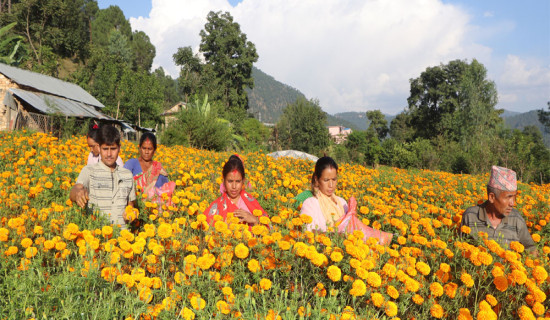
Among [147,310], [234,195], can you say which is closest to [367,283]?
[147,310]

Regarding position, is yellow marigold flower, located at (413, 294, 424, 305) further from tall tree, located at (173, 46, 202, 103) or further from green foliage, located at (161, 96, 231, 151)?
tall tree, located at (173, 46, 202, 103)

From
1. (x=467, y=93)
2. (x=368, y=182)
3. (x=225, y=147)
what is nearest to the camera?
(x=368, y=182)

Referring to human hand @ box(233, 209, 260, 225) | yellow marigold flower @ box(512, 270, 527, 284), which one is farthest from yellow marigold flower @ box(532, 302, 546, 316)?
human hand @ box(233, 209, 260, 225)

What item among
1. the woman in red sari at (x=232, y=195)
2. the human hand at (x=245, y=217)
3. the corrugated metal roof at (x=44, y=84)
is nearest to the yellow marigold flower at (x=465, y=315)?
the human hand at (x=245, y=217)

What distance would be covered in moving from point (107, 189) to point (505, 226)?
3832mm

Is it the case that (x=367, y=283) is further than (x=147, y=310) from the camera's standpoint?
Yes

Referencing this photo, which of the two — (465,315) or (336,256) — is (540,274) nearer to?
(465,315)

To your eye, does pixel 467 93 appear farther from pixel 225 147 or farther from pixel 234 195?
pixel 234 195

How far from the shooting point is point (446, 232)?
2.59 meters

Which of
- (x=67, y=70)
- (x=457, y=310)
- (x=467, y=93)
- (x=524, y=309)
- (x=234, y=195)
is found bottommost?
(x=457, y=310)

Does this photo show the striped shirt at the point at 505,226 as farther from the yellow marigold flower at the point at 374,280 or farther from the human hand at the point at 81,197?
→ the human hand at the point at 81,197

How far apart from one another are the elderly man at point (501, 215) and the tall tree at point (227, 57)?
4150 cm

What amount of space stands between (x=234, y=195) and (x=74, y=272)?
5.06 feet

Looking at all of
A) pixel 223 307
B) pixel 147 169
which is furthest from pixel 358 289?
pixel 147 169
